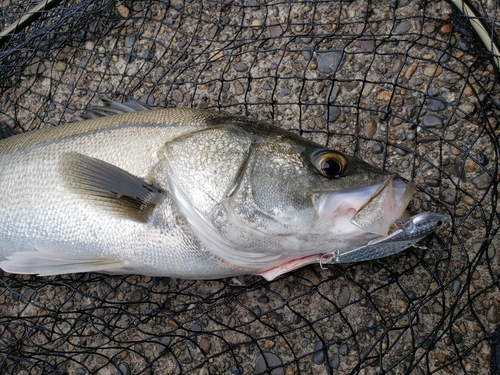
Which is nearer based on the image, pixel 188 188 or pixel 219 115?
pixel 188 188

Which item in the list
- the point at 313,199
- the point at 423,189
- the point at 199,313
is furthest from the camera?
the point at 199,313

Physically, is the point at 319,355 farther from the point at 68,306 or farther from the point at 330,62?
the point at 330,62

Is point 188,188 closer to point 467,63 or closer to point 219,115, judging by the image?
point 219,115

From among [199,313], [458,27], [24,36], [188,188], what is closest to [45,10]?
[24,36]

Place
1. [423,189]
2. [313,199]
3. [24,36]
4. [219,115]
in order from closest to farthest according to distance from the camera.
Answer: [313,199] → [219,115] → [423,189] → [24,36]

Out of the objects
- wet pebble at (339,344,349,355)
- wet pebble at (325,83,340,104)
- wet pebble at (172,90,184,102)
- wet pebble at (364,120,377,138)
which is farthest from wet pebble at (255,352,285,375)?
wet pebble at (172,90,184,102)
